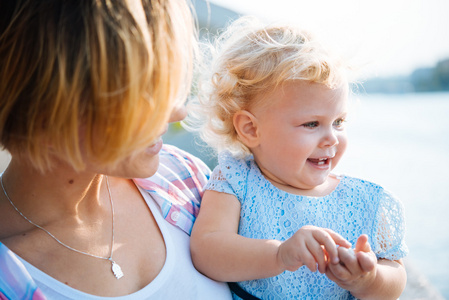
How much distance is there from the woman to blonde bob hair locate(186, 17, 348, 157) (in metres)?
0.38

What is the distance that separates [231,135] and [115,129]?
744 millimetres

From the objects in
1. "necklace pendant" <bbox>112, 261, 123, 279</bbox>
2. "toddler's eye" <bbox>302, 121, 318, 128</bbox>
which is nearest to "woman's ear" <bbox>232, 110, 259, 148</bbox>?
"toddler's eye" <bbox>302, 121, 318, 128</bbox>

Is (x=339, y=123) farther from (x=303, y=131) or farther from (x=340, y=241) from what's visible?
(x=340, y=241)

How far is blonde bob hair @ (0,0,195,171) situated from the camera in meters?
0.82

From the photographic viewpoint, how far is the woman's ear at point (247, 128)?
1422mm

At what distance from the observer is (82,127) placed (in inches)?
35.0

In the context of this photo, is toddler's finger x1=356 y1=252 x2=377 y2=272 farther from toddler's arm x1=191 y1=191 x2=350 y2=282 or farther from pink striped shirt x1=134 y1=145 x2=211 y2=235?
pink striped shirt x1=134 y1=145 x2=211 y2=235

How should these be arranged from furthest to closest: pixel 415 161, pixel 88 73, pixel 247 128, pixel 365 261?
pixel 415 161
pixel 247 128
pixel 365 261
pixel 88 73

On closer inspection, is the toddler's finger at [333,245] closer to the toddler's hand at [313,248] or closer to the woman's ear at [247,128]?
the toddler's hand at [313,248]

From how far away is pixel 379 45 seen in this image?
1.55 metres

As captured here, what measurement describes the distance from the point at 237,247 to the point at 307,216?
25 centimetres

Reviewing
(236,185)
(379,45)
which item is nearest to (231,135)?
(236,185)

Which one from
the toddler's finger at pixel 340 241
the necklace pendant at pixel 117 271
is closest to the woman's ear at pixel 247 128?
the toddler's finger at pixel 340 241

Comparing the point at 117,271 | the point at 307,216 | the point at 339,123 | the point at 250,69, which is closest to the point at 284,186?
the point at 307,216
